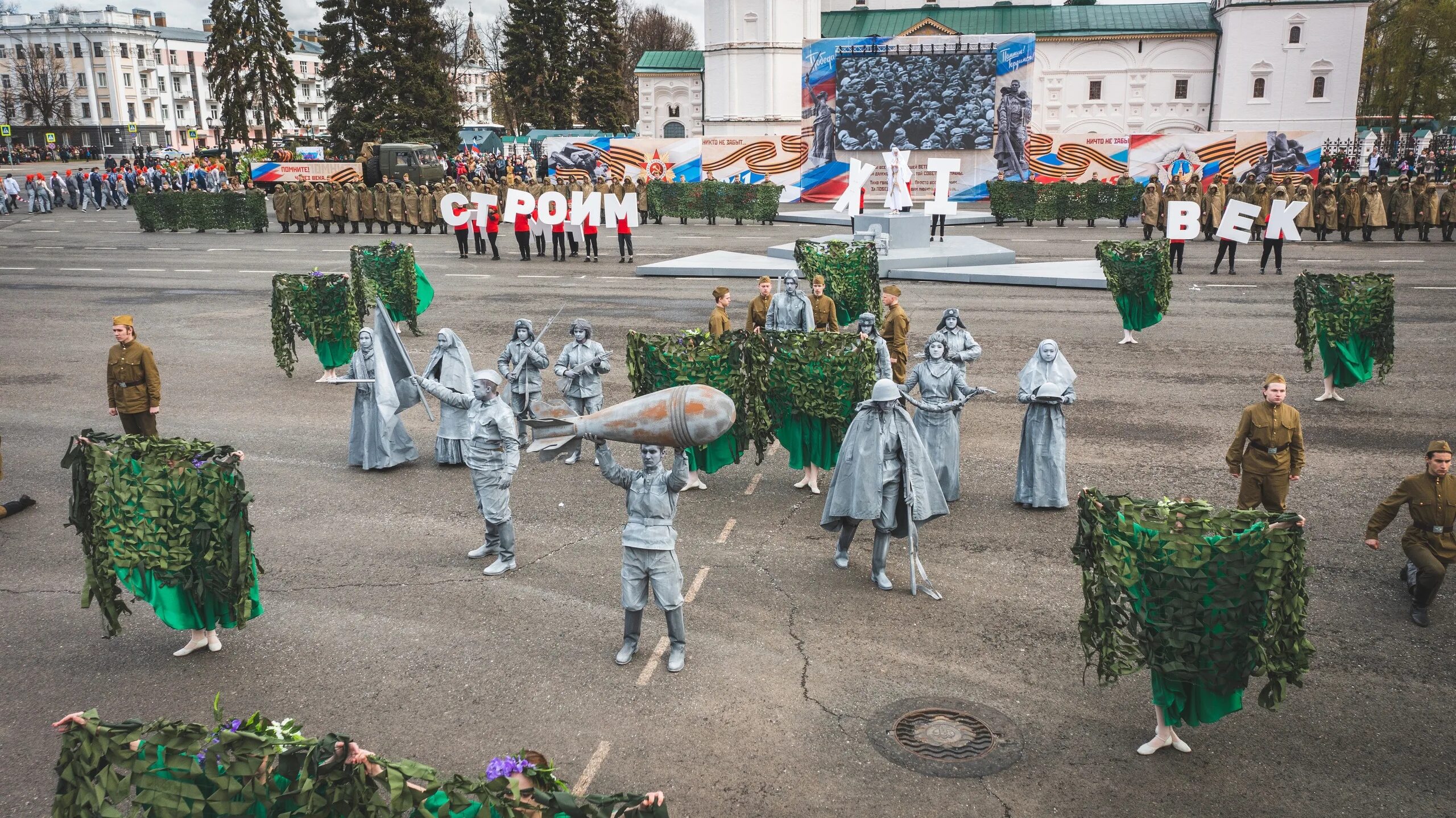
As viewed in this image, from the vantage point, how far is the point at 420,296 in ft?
62.1

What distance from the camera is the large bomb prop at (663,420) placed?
552cm

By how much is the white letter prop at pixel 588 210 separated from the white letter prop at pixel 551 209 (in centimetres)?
28

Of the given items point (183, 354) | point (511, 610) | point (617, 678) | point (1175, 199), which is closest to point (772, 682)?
point (617, 678)

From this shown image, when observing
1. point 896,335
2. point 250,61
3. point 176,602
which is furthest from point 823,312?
point 250,61

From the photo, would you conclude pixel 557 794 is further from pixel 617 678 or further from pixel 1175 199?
pixel 1175 199

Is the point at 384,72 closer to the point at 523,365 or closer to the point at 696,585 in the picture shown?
the point at 523,365

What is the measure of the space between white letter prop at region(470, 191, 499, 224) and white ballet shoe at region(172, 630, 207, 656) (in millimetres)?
19670

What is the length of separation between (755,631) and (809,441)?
11.3 feet

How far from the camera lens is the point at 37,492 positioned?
11.5 m

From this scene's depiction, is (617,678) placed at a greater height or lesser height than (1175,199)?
lesser

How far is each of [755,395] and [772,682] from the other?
430cm

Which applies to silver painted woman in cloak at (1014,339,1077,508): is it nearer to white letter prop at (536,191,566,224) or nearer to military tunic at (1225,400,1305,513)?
military tunic at (1225,400,1305,513)

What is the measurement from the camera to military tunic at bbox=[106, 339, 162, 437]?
36.6ft

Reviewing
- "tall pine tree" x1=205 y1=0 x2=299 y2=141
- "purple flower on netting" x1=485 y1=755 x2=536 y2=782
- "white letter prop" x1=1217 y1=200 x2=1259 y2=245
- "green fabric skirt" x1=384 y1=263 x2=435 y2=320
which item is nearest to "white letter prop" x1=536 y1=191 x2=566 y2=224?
"green fabric skirt" x1=384 y1=263 x2=435 y2=320
